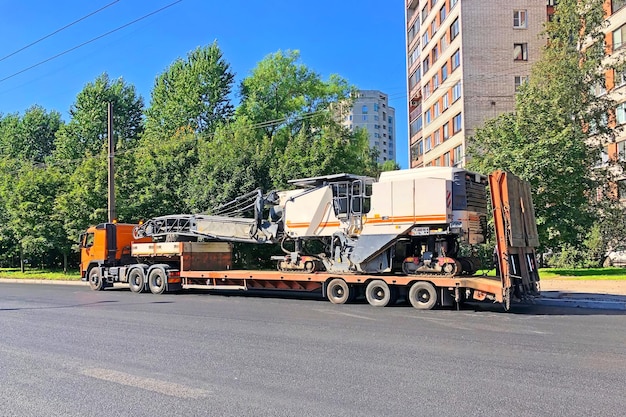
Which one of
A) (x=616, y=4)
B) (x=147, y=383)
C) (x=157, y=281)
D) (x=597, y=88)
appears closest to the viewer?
(x=147, y=383)

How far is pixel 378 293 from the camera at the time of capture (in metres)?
14.7

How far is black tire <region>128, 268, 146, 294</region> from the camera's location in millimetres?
20266

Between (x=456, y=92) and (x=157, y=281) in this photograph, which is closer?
(x=157, y=281)

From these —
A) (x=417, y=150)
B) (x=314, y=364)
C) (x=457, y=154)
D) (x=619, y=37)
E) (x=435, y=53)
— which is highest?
(x=435, y=53)

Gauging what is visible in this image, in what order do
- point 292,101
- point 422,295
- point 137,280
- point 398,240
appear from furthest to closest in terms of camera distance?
point 292,101 → point 137,280 → point 398,240 → point 422,295

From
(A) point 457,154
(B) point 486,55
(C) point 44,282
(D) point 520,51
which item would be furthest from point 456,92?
(C) point 44,282

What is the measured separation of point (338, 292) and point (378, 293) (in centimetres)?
125

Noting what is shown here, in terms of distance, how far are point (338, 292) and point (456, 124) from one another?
37.9 metres

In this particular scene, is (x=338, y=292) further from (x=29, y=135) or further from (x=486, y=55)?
(x=29, y=135)

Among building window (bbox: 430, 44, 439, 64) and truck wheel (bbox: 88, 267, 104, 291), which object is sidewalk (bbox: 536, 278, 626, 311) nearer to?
truck wheel (bbox: 88, 267, 104, 291)

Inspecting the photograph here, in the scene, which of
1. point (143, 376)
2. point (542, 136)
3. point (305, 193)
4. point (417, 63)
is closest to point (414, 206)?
point (305, 193)

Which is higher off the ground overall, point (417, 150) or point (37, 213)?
point (417, 150)

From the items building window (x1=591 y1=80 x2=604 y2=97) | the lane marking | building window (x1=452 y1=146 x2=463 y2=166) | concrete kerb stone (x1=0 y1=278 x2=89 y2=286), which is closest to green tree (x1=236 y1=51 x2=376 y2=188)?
building window (x1=452 y1=146 x2=463 y2=166)

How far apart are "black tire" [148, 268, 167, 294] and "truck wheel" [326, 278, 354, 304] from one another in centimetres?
669
